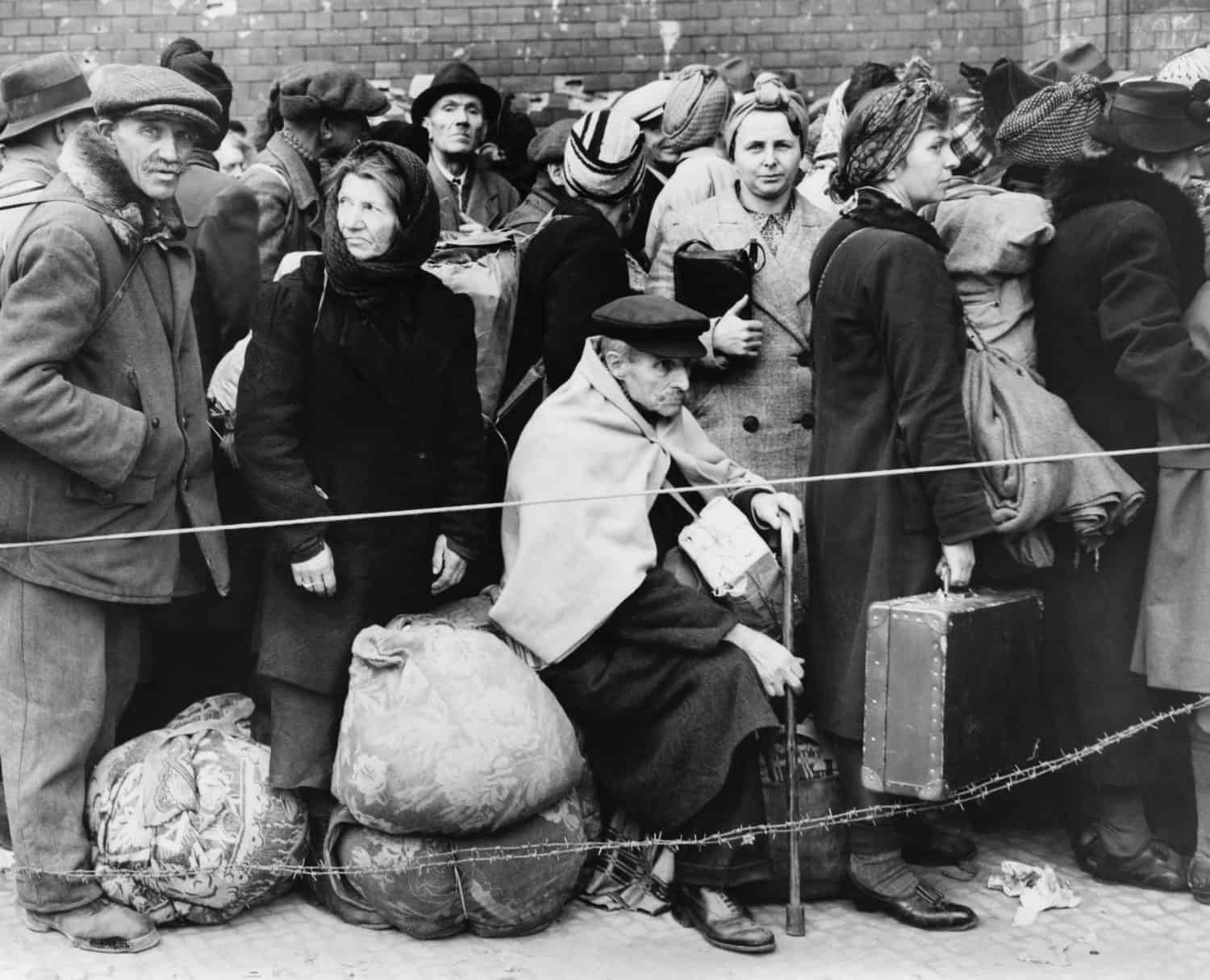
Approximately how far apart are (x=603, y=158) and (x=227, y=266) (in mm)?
1276

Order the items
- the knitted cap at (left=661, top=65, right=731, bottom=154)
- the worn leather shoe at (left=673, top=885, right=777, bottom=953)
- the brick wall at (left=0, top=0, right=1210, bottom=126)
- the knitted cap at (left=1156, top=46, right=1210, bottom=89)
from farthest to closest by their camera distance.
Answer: the brick wall at (left=0, top=0, right=1210, bottom=126), the knitted cap at (left=661, top=65, right=731, bottom=154), the knitted cap at (left=1156, top=46, right=1210, bottom=89), the worn leather shoe at (left=673, top=885, right=777, bottom=953)

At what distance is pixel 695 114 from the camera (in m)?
6.27

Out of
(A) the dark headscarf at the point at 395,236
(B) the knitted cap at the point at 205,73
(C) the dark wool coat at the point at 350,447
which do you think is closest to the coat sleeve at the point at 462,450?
(C) the dark wool coat at the point at 350,447

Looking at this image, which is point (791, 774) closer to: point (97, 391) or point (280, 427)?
point (280, 427)

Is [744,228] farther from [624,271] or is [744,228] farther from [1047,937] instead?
[1047,937]

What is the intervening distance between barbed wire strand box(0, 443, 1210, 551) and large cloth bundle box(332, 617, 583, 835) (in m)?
0.36

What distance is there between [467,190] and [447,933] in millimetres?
3217

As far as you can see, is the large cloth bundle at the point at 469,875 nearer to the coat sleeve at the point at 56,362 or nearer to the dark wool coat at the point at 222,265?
Result: the coat sleeve at the point at 56,362

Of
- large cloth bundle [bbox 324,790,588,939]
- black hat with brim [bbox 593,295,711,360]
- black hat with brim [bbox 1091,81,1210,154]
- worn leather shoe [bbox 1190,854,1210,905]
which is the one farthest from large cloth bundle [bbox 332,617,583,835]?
black hat with brim [bbox 1091,81,1210,154]

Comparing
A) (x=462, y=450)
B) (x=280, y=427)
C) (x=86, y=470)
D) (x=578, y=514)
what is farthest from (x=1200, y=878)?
(x=86, y=470)

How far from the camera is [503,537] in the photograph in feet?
15.2

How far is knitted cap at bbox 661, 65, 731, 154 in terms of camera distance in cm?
627

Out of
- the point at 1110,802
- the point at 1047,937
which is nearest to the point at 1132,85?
the point at 1110,802

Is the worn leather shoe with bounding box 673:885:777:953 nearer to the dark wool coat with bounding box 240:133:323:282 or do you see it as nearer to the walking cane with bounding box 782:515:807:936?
the walking cane with bounding box 782:515:807:936
